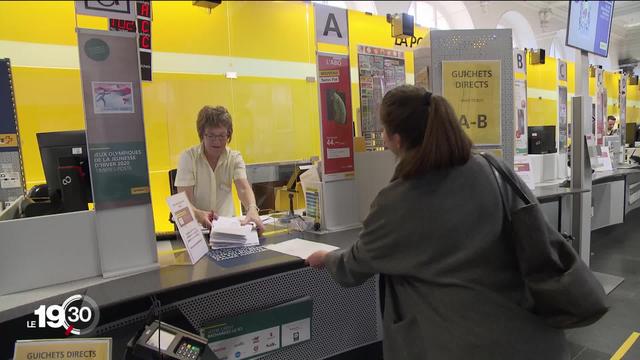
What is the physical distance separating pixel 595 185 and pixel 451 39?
8.97 ft

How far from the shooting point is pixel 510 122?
2.85 m

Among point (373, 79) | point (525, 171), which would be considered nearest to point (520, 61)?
point (525, 171)

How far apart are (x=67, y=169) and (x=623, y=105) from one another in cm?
517

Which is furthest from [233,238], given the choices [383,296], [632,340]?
[632,340]

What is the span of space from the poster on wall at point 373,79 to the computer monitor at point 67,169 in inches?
67.7

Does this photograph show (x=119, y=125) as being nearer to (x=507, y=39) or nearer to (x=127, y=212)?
(x=127, y=212)

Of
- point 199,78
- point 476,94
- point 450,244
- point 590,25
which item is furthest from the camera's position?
point 199,78

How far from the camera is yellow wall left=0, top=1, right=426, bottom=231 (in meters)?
4.17

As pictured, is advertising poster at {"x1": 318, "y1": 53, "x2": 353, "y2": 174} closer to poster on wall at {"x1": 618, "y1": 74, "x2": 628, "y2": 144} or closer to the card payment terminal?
the card payment terminal

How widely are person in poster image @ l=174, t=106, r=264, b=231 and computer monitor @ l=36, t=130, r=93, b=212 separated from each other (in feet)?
2.03

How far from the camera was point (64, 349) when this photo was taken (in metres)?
1.46

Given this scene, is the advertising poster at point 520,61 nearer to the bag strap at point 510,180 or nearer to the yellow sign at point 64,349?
the bag strap at point 510,180

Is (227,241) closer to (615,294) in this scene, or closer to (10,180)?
(10,180)

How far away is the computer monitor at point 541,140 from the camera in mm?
4797
